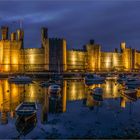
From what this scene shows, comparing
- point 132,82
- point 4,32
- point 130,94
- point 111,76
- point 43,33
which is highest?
point 4,32

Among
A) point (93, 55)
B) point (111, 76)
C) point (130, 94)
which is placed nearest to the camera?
point (130, 94)

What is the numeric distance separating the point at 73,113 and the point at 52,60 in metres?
28.5

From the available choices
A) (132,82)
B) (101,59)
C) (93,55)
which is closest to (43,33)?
(93,55)

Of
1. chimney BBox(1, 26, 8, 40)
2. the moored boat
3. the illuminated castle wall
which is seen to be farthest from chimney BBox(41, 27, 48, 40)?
the moored boat

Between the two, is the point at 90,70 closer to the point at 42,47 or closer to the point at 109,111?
the point at 42,47

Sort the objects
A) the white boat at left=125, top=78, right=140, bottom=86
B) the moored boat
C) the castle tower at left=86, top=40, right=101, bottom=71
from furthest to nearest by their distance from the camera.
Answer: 1. the castle tower at left=86, top=40, right=101, bottom=71
2. the white boat at left=125, top=78, right=140, bottom=86
3. the moored boat

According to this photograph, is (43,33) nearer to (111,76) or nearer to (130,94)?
(111,76)

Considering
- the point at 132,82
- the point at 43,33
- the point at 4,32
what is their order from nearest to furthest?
1. the point at 132,82
2. the point at 43,33
3. the point at 4,32

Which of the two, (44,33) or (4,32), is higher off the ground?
(4,32)

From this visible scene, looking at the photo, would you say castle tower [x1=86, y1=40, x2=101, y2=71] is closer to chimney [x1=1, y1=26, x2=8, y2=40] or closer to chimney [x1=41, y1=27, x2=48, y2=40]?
chimney [x1=41, y1=27, x2=48, y2=40]

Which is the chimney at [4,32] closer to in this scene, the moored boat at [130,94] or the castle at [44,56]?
the castle at [44,56]

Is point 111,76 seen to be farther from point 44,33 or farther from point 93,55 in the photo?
point 44,33

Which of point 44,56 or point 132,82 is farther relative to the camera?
point 44,56

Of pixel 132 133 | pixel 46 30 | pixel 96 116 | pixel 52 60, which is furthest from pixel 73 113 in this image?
pixel 46 30
